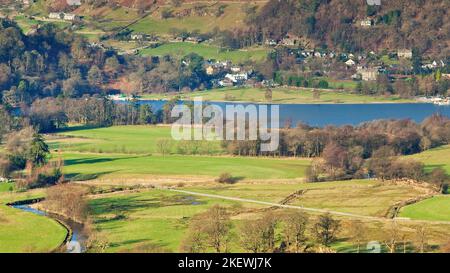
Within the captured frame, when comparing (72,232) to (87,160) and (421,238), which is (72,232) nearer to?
(421,238)

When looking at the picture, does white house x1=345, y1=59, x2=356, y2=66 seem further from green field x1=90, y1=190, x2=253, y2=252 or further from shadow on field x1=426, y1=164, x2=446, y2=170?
green field x1=90, y1=190, x2=253, y2=252

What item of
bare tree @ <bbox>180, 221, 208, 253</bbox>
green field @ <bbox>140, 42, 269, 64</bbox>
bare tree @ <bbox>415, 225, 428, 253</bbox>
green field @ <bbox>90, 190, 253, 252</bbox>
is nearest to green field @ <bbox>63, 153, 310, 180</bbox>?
green field @ <bbox>90, 190, 253, 252</bbox>

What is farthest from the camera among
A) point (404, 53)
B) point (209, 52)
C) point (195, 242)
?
point (209, 52)

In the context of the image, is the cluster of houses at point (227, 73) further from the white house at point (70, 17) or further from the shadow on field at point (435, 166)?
the shadow on field at point (435, 166)

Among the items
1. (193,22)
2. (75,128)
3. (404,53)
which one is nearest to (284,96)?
(75,128)

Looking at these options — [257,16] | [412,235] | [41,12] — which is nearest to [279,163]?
[412,235]

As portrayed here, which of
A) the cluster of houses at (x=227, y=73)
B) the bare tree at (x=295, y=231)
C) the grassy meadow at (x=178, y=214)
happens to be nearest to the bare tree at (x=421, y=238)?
the grassy meadow at (x=178, y=214)
